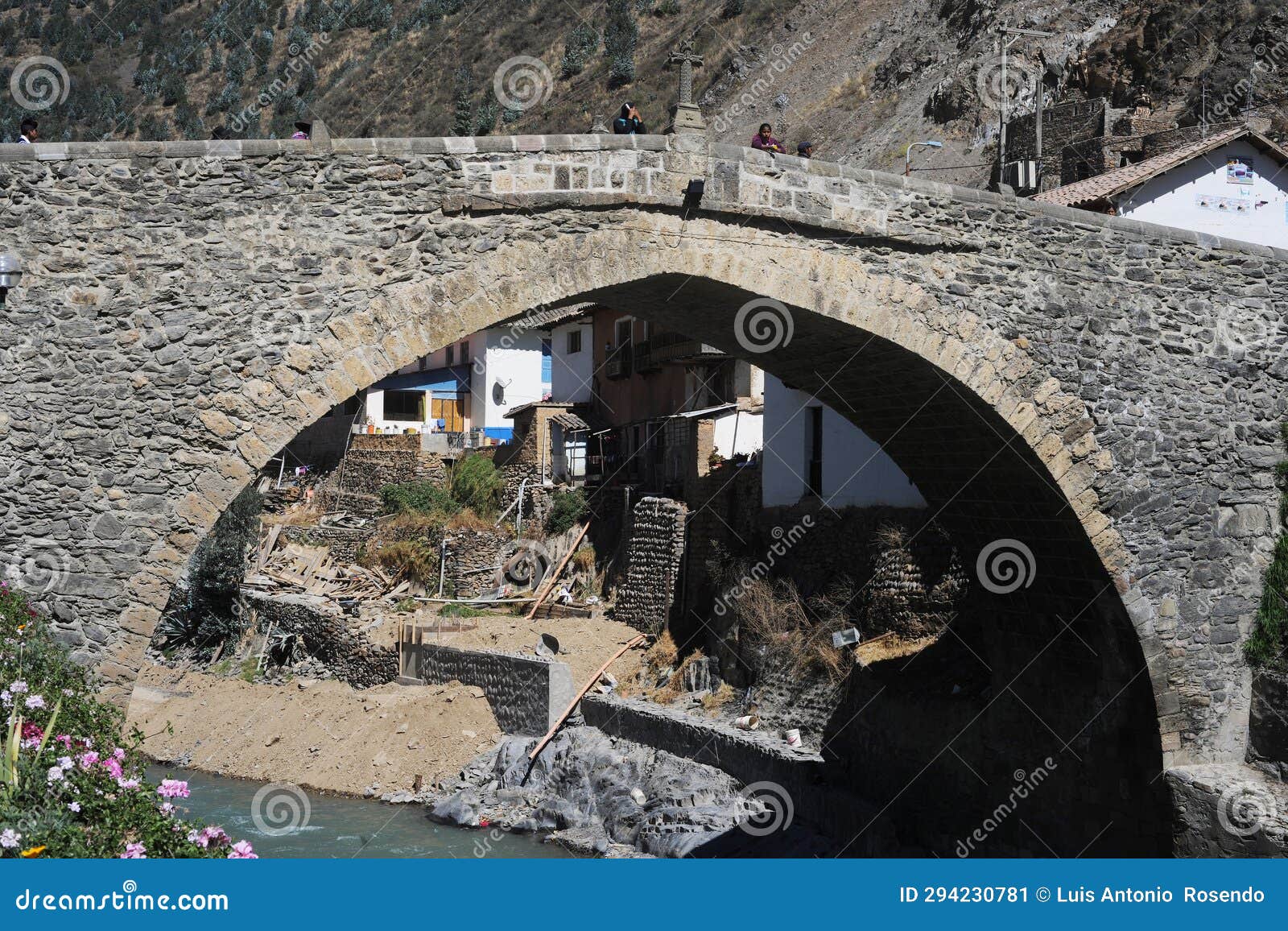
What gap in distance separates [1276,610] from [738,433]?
11.2 meters

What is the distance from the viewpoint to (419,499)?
26266 millimetres

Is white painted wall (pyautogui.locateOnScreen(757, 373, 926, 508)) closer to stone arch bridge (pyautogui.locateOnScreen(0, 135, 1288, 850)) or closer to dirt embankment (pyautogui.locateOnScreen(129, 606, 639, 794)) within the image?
dirt embankment (pyautogui.locateOnScreen(129, 606, 639, 794))

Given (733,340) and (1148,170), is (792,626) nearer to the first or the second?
(733,340)

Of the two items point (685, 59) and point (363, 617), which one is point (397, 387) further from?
point (685, 59)

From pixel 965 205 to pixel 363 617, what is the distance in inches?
585

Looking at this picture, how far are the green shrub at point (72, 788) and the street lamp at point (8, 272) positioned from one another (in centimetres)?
185

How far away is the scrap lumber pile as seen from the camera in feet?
75.4

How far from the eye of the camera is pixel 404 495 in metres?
26.5

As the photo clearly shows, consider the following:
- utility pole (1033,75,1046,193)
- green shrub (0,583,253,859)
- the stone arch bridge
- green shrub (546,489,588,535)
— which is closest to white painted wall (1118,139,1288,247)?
utility pole (1033,75,1046,193)

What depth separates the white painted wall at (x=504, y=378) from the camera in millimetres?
30766
